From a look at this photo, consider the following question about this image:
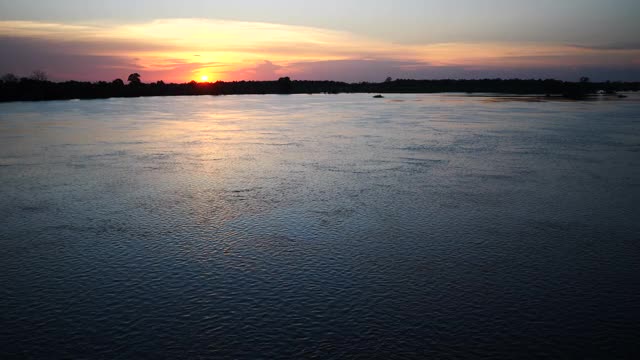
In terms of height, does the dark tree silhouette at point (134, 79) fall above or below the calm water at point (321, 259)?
above

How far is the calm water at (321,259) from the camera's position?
1064 centimetres

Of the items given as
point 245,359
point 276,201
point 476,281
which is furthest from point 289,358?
point 276,201

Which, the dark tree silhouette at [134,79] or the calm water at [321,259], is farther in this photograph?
the dark tree silhouette at [134,79]

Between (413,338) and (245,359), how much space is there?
354cm

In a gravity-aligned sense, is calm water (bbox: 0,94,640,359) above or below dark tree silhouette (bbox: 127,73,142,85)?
below

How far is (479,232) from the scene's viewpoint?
17281 millimetres

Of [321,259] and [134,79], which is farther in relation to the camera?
[134,79]

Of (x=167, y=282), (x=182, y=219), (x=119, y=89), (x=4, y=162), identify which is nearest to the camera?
(x=167, y=282)

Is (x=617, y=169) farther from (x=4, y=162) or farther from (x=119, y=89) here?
(x=119, y=89)

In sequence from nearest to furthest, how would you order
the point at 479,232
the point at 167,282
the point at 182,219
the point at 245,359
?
the point at 245,359
the point at 167,282
the point at 479,232
the point at 182,219

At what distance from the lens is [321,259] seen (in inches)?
586

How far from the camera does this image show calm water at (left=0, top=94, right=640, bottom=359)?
10641 millimetres

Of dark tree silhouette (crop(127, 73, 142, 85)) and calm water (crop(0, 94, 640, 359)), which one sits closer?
calm water (crop(0, 94, 640, 359))

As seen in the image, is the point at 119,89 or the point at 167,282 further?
the point at 119,89
